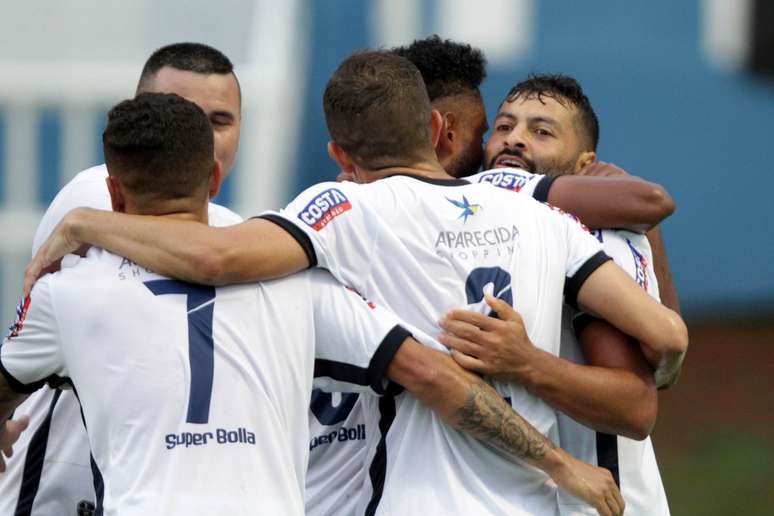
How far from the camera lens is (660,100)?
13.4 m

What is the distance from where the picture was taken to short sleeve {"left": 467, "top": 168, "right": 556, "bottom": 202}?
504cm

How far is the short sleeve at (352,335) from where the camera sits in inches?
180

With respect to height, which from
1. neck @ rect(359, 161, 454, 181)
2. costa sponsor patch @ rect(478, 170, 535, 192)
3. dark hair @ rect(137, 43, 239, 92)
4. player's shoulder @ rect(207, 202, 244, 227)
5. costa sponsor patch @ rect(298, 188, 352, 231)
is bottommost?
player's shoulder @ rect(207, 202, 244, 227)

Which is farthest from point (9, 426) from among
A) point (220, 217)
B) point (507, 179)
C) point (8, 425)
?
point (507, 179)

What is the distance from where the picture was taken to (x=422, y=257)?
15.4 feet

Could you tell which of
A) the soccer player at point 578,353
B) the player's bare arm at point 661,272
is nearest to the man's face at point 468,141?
the soccer player at point 578,353

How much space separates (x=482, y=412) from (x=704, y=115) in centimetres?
943

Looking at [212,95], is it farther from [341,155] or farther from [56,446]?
[56,446]

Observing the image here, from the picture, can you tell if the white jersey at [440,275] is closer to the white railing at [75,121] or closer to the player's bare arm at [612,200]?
the player's bare arm at [612,200]

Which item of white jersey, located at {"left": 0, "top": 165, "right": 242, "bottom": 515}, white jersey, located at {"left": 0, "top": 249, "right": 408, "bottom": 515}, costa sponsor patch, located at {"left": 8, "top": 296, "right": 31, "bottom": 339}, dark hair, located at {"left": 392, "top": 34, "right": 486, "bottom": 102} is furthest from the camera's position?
dark hair, located at {"left": 392, "top": 34, "right": 486, "bottom": 102}

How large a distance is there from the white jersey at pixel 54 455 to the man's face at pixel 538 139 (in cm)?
94

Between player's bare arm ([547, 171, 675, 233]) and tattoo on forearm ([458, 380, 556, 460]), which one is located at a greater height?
player's bare arm ([547, 171, 675, 233])

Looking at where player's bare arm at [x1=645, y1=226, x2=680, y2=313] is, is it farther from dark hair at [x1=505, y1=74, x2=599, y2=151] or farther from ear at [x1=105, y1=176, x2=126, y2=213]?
ear at [x1=105, y1=176, x2=126, y2=213]

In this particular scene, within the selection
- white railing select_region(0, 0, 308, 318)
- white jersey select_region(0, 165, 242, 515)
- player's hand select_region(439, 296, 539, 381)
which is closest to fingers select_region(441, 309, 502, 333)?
player's hand select_region(439, 296, 539, 381)
